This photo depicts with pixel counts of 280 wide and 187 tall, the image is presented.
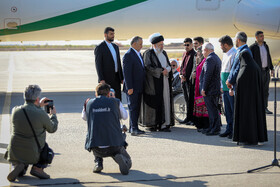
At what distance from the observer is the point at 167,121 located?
9211mm

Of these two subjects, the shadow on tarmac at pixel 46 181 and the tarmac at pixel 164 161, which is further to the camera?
the tarmac at pixel 164 161

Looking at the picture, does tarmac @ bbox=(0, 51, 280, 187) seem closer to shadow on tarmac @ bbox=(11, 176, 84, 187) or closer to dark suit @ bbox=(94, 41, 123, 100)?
shadow on tarmac @ bbox=(11, 176, 84, 187)

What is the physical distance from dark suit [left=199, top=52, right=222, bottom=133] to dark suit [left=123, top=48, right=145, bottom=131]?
1107 millimetres

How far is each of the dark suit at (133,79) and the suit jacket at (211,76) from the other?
115 centimetres

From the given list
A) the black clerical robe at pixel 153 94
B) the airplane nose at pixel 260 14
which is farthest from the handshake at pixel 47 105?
the airplane nose at pixel 260 14

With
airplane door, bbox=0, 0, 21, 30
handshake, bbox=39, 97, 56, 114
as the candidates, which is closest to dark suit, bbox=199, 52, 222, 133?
handshake, bbox=39, 97, 56, 114

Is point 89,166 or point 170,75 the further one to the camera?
point 170,75

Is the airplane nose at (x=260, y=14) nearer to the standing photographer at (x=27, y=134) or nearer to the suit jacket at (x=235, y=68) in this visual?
the suit jacket at (x=235, y=68)

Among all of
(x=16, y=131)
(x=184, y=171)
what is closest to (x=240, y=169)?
(x=184, y=171)

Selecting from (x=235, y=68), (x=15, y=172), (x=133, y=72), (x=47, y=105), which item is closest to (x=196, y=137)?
(x=235, y=68)

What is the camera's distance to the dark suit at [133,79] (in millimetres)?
8984

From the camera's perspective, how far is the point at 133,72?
9.07 meters

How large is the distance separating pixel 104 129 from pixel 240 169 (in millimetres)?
1800

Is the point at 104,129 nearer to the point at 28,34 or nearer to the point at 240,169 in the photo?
the point at 240,169
